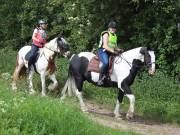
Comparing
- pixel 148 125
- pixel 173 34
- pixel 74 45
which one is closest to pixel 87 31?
pixel 74 45

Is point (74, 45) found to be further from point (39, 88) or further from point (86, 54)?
point (86, 54)

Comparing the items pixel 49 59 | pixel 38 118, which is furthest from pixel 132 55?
pixel 38 118

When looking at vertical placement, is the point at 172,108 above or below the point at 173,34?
below

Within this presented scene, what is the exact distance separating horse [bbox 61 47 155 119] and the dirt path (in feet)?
1.08

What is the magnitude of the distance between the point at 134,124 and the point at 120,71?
148 centimetres

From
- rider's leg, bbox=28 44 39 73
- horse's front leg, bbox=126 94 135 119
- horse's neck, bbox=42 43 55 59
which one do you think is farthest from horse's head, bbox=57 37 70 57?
horse's front leg, bbox=126 94 135 119

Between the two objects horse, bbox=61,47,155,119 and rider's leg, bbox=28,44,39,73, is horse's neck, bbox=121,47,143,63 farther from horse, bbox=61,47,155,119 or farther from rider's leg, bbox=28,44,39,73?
rider's leg, bbox=28,44,39,73

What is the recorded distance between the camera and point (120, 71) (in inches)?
576

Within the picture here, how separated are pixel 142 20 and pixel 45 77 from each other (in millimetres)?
6872

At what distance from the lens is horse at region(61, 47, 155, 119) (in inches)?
568

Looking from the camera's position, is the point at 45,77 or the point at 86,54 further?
the point at 45,77

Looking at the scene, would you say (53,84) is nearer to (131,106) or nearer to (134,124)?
(131,106)

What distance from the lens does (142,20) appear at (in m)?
22.8

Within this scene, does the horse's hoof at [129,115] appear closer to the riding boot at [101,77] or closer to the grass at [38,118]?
the riding boot at [101,77]
